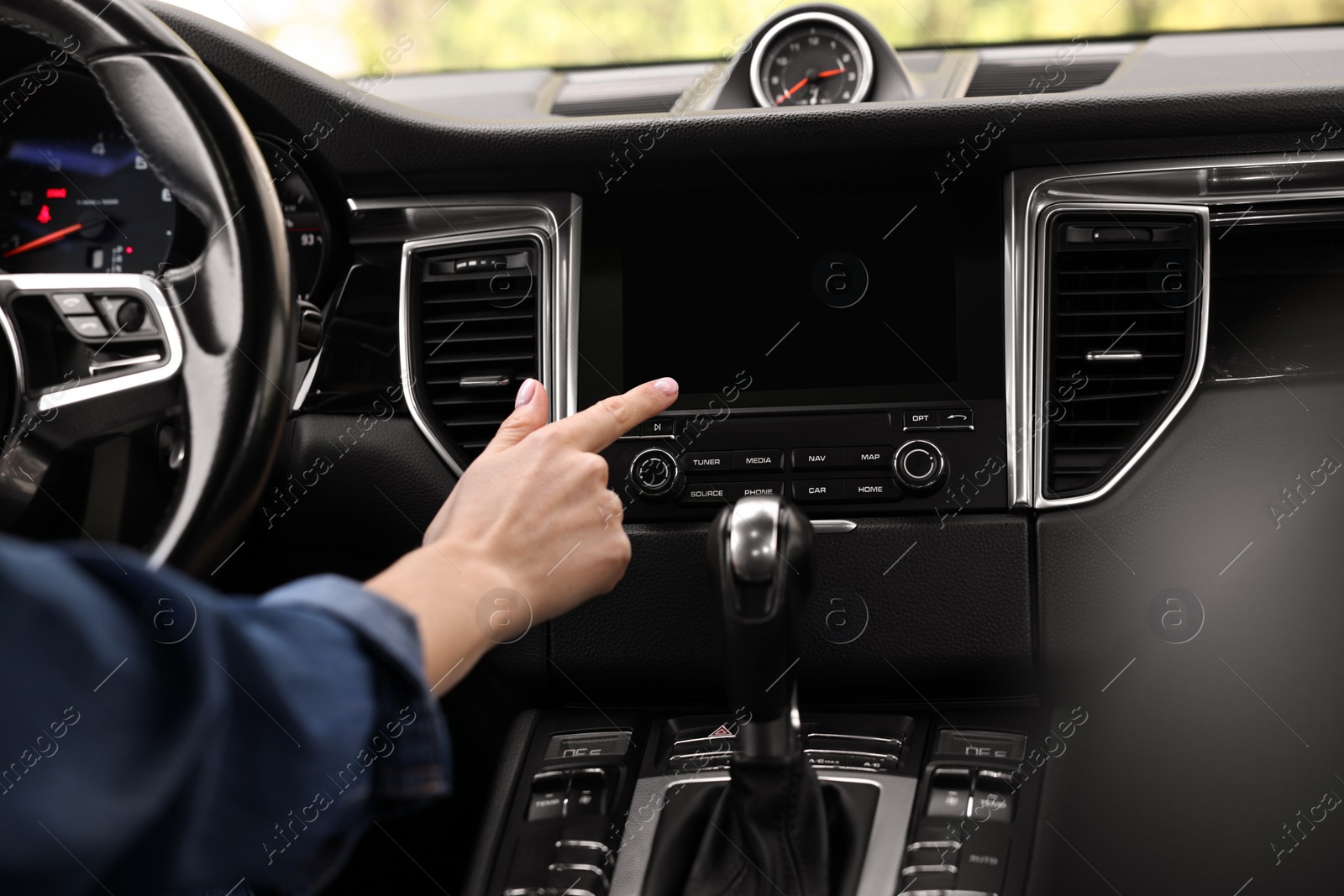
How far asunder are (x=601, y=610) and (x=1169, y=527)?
0.67m

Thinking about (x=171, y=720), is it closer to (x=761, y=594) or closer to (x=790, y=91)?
(x=761, y=594)

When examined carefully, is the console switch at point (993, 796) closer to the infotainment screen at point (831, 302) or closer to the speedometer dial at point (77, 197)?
the infotainment screen at point (831, 302)

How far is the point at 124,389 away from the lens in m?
0.92

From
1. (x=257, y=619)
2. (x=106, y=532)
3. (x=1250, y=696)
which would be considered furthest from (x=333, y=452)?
(x=1250, y=696)

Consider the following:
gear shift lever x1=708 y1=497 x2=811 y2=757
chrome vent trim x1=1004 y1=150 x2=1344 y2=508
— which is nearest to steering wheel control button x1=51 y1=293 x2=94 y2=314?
gear shift lever x1=708 y1=497 x2=811 y2=757

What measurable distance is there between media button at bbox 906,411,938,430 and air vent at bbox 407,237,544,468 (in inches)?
18.1

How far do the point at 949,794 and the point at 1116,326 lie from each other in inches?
22.2

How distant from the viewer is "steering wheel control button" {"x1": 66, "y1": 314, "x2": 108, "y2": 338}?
977mm

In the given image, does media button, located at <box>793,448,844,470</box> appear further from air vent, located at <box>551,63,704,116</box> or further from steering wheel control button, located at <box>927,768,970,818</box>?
air vent, located at <box>551,63,704,116</box>

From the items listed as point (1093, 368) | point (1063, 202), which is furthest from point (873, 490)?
point (1063, 202)

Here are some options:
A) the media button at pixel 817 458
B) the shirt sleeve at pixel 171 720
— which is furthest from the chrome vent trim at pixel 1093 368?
the shirt sleeve at pixel 171 720

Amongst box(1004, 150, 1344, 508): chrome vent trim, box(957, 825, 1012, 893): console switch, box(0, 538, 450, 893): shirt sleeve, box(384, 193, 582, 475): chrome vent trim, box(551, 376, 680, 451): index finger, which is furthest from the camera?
box(384, 193, 582, 475): chrome vent trim

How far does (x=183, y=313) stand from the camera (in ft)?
3.03

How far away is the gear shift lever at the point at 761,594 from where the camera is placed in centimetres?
110
